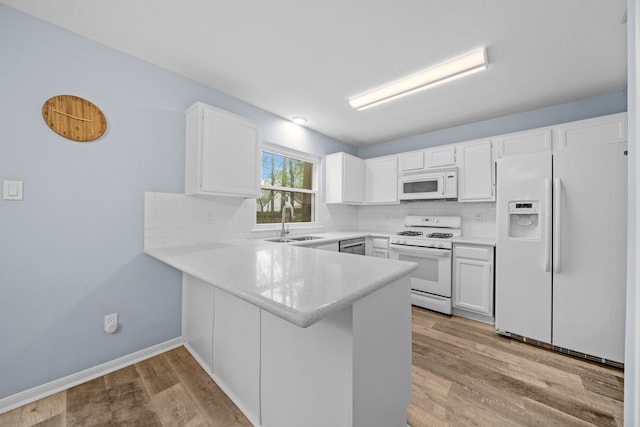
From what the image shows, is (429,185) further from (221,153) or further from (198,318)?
(198,318)

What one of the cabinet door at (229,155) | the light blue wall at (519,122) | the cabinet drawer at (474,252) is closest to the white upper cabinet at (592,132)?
the light blue wall at (519,122)

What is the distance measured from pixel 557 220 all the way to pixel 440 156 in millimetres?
1546

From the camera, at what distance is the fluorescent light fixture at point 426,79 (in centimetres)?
193

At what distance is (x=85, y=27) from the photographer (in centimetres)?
165

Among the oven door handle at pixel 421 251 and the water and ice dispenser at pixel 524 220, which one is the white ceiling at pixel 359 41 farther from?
the oven door handle at pixel 421 251

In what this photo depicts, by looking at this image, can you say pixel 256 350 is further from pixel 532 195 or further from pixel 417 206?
pixel 417 206

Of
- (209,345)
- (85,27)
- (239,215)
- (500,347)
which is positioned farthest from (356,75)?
(500,347)

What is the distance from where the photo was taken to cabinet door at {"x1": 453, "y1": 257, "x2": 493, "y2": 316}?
8.54 feet

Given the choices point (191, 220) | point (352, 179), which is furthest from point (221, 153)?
point (352, 179)

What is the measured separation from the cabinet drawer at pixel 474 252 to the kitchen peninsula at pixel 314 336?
6.42ft

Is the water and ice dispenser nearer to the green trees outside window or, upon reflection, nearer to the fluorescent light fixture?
the fluorescent light fixture

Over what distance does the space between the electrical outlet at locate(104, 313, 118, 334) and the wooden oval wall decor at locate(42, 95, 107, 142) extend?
1.30 meters

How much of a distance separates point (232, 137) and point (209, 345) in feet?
5.76

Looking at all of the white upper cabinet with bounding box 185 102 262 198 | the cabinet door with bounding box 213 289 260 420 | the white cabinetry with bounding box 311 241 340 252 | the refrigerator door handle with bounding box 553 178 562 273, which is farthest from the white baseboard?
the refrigerator door handle with bounding box 553 178 562 273
